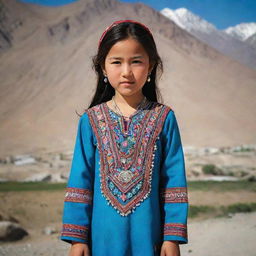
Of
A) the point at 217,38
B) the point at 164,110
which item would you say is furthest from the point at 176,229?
the point at 217,38

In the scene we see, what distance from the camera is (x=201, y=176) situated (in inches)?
364

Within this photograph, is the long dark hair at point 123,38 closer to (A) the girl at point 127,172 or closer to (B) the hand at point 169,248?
(A) the girl at point 127,172

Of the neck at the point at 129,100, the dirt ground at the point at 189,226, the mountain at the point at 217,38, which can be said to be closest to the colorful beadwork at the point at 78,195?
the neck at the point at 129,100

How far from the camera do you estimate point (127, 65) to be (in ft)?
5.20

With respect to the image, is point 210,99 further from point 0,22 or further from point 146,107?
point 146,107

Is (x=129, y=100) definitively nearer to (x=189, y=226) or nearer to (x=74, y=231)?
(x=74, y=231)

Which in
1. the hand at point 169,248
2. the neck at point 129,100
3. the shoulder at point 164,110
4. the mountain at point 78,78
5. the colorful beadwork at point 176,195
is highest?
the mountain at point 78,78

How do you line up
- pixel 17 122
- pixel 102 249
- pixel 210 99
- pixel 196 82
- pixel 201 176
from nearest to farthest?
pixel 102 249 → pixel 201 176 → pixel 17 122 → pixel 210 99 → pixel 196 82

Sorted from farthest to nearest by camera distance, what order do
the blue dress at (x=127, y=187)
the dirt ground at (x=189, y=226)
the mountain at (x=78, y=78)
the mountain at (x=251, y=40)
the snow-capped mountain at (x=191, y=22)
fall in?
the snow-capped mountain at (x=191, y=22)
the mountain at (x=251, y=40)
the mountain at (x=78, y=78)
the dirt ground at (x=189, y=226)
the blue dress at (x=127, y=187)

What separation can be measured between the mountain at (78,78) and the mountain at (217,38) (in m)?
1.45

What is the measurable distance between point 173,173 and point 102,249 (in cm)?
43

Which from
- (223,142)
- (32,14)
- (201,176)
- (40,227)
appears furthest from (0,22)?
(40,227)

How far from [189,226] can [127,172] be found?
12.7ft

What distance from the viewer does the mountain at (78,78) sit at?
68.5ft
